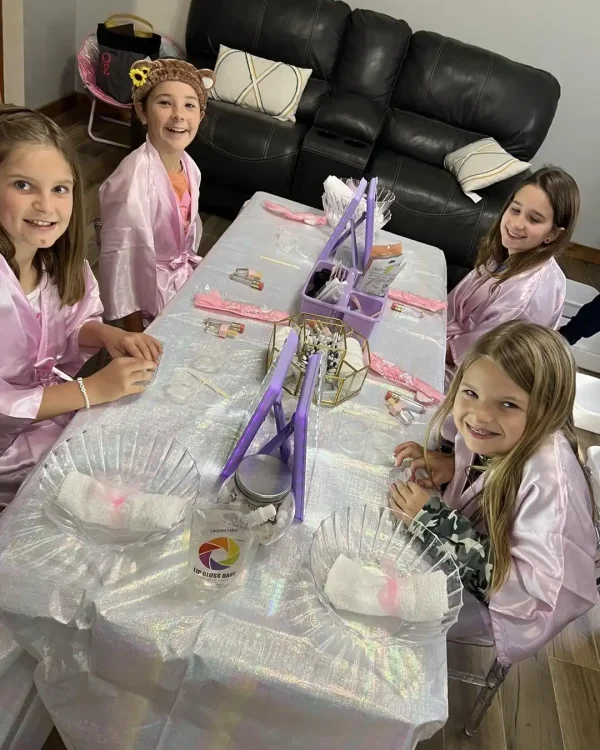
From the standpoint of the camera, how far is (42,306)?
1247 mm

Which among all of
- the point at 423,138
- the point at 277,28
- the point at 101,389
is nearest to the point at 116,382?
the point at 101,389

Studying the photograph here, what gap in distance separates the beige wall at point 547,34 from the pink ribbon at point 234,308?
9.93 feet

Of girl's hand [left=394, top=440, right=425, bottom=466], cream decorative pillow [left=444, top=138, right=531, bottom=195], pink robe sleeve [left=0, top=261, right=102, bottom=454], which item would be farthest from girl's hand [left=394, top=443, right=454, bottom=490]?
cream decorative pillow [left=444, top=138, right=531, bottom=195]

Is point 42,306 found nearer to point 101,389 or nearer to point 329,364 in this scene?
point 101,389

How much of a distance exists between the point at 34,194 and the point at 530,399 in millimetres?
983

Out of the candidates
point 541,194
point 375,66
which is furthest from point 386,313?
point 375,66

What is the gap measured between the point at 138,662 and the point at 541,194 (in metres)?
1.67

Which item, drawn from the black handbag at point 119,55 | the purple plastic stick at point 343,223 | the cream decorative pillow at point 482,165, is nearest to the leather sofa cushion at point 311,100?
the cream decorative pillow at point 482,165

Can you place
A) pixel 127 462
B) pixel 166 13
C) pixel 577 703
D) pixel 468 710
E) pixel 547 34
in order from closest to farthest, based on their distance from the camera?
pixel 127 462 < pixel 468 710 < pixel 577 703 < pixel 547 34 < pixel 166 13

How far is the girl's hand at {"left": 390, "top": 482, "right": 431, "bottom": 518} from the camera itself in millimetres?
1008

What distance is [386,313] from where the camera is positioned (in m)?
1.58

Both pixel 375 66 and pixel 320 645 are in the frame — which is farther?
pixel 375 66

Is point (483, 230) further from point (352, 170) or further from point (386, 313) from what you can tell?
point (386, 313)

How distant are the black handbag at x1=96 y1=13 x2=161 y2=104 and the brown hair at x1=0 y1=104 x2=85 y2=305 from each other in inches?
101
